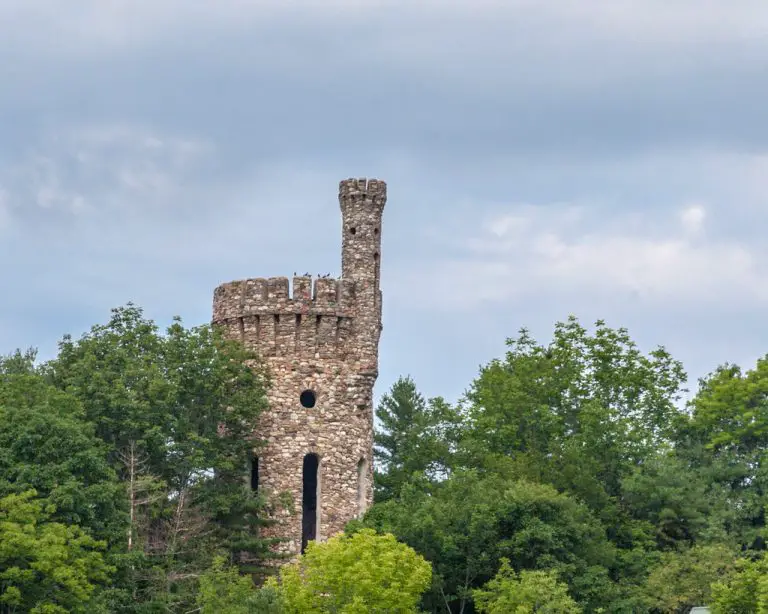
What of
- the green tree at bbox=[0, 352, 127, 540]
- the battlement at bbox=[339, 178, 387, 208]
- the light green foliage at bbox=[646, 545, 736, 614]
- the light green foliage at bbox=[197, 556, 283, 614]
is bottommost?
the light green foliage at bbox=[197, 556, 283, 614]

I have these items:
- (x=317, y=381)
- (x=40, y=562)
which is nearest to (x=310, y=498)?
(x=317, y=381)

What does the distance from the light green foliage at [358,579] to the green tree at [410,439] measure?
12873 millimetres

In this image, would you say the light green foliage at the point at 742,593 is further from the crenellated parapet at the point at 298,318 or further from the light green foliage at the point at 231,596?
the crenellated parapet at the point at 298,318

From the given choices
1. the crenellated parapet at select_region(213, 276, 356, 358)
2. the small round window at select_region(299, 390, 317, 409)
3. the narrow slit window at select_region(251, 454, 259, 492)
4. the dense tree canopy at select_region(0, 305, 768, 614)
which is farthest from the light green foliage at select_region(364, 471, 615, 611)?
the crenellated parapet at select_region(213, 276, 356, 358)

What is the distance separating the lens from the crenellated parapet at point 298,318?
74.3 m

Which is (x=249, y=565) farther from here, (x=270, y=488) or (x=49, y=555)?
(x=49, y=555)

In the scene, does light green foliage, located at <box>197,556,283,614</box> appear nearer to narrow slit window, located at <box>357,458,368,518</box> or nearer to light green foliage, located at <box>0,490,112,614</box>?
light green foliage, located at <box>0,490,112,614</box>

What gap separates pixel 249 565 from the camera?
7100cm

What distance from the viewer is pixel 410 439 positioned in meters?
84.7

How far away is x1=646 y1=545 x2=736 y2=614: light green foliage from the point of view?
7200 centimetres

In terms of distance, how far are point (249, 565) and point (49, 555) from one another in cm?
1293

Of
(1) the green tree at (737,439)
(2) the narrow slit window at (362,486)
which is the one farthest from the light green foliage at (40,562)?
(1) the green tree at (737,439)

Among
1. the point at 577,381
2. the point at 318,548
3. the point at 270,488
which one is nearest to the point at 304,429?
the point at 270,488

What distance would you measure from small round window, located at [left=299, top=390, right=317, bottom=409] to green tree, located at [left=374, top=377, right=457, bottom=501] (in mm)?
6654
